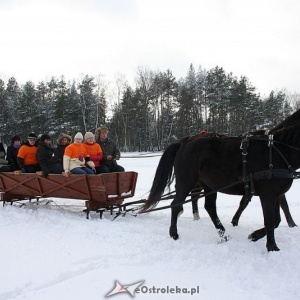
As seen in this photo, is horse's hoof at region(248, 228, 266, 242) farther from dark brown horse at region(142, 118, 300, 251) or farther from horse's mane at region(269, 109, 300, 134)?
horse's mane at region(269, 109, 300, 134)

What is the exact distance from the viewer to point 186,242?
172 inches

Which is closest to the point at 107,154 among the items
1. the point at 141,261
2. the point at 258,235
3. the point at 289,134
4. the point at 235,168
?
the point at 235,168

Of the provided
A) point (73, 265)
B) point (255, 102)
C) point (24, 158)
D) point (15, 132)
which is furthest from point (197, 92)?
point (73, 265)

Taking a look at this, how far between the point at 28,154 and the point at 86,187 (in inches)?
87.5

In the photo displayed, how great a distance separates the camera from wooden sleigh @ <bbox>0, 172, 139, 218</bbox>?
18.9 feet

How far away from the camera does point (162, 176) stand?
5.02m

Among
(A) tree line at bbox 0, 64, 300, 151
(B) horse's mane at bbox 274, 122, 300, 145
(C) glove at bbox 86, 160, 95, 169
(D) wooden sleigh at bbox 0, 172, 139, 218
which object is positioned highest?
(A) tree line at bbox 0, 64, 300, 151

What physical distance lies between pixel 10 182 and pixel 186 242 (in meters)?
4.40

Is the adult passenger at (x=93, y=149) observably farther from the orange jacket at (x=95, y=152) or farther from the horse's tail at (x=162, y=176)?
the horse's tail at (x=162, y=176)

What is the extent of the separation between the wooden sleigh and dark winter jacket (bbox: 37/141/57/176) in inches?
8.2

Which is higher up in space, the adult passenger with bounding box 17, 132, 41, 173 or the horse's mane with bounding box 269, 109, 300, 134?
the horse's mane with bounding box 269, 109, 300, 134

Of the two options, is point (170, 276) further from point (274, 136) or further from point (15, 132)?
point (15, 132)

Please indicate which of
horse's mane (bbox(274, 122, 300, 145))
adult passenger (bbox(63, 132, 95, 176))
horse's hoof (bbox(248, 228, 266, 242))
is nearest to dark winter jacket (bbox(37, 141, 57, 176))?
adult passenger (bbox(63, 132, 95, 176))

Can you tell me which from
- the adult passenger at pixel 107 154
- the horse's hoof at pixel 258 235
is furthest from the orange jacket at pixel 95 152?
the horse's hoof at pixel 258 235
